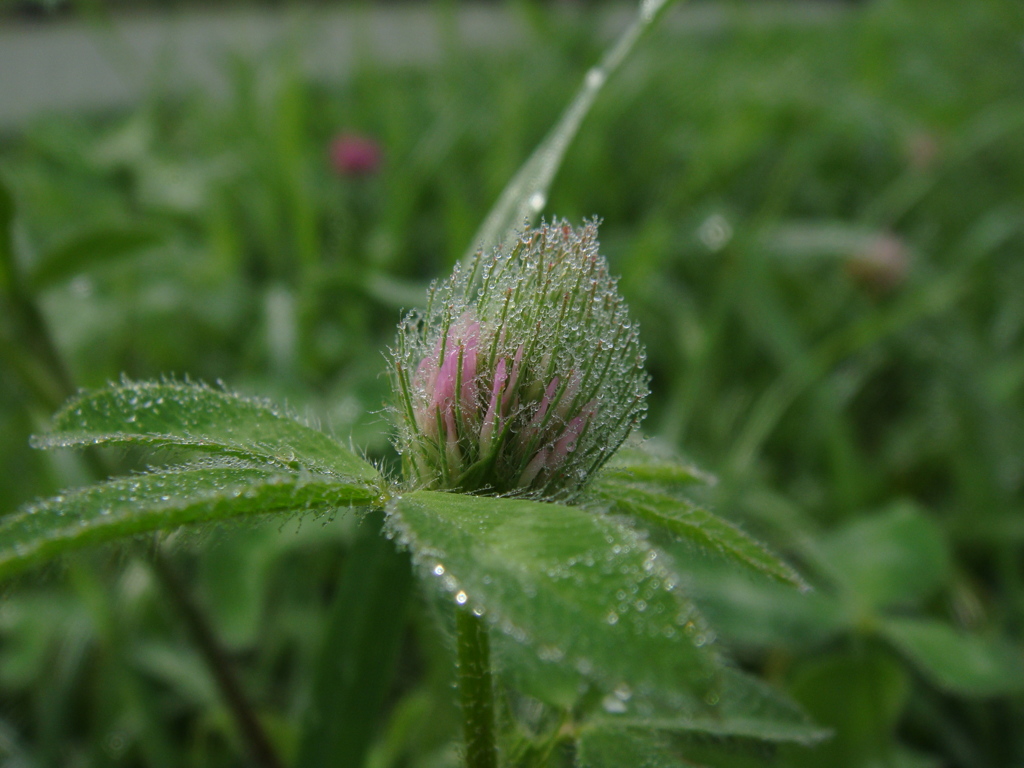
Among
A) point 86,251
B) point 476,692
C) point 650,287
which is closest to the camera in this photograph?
point 476,692

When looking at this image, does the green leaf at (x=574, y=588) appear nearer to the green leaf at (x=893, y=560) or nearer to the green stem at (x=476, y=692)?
the green stem at (x=476, y=692)

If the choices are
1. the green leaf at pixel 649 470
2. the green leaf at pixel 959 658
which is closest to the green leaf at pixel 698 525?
the green leaf at pixel 649 470

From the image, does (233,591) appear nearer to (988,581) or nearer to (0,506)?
(0,506)

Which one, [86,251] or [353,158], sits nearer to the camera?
[86,251]

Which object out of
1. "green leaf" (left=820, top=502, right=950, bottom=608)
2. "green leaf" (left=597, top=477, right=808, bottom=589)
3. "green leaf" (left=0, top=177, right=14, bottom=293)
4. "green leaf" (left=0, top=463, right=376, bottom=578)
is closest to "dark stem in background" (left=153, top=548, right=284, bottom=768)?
"green leaf" (left=0, top=177, right=14, bottom=293)

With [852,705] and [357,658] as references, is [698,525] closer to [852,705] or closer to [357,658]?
[357,658]

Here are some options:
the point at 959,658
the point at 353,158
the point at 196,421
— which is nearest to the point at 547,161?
the point at 196,421
